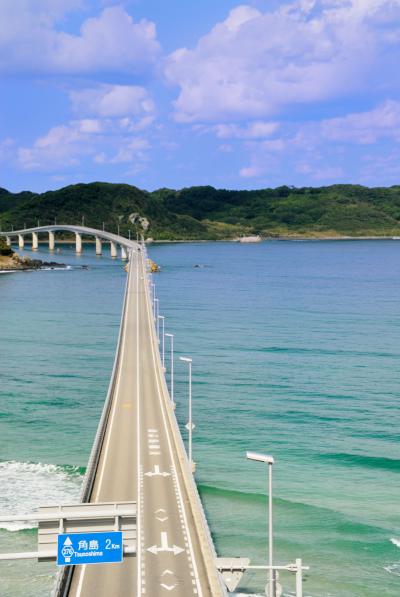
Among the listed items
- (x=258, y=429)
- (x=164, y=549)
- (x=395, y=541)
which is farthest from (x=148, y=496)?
(x=258, y=429)

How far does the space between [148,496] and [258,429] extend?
77.2ft

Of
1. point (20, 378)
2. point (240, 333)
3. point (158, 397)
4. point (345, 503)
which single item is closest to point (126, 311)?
point (240, 333)

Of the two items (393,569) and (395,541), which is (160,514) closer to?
(393,569)

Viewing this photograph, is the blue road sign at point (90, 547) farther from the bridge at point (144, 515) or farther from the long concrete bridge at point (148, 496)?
the long concrete bridge at point (148, 496)

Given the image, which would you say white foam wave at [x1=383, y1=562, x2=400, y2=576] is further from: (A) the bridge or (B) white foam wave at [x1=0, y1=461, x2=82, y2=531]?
(B) white foam wave at [x1=0, y1=461, x2=82, y2=531]

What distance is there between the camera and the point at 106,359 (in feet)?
312

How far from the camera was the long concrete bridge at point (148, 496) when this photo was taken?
3192cm

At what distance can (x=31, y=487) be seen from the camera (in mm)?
51688

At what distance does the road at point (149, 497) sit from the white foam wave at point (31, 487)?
4091mm

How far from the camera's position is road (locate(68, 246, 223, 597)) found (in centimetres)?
3206

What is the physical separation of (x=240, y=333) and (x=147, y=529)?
252 ft

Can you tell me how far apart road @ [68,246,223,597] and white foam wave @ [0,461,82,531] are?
161 inches

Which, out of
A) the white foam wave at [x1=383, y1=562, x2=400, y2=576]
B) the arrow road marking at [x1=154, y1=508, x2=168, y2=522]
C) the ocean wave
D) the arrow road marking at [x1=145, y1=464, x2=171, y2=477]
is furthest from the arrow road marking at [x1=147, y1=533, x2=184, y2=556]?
the ocean wave

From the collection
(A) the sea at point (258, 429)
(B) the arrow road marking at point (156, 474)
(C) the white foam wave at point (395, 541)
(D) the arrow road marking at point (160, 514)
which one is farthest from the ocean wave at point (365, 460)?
(D) the arrow road marking at point (160, 514)
